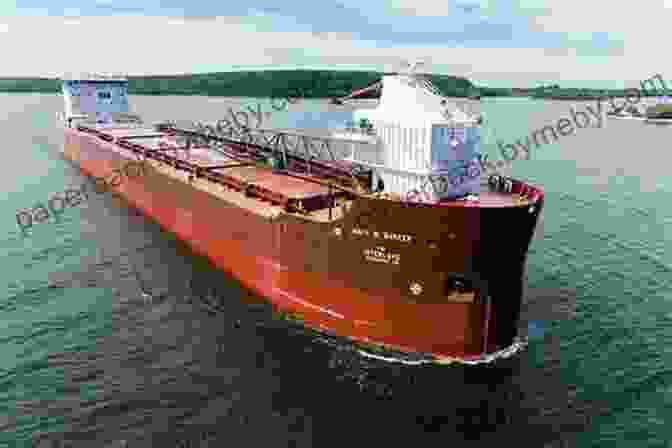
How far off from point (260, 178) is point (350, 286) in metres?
11.3

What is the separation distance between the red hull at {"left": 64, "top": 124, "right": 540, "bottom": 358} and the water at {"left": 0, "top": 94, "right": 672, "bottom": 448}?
87 cm

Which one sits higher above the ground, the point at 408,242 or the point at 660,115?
the point at 660,115

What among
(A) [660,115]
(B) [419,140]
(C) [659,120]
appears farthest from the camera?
(A) [660,115]

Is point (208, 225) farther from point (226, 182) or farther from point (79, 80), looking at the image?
point (79, 80)

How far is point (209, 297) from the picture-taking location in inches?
835

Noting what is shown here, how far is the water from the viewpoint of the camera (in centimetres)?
1346

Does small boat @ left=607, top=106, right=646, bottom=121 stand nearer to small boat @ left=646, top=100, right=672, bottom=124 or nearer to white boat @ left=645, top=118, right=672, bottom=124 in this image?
small boat @ left=646, top=100, right=672, bottom=124

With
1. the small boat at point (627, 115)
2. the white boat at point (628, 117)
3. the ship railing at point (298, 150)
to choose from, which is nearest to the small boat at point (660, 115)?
the small boat at point (627, 115)

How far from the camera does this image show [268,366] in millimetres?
16219

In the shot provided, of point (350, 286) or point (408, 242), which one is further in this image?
point (350, 286)

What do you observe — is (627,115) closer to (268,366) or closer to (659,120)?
(659,120)

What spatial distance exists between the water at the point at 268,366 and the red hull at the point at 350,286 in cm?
87

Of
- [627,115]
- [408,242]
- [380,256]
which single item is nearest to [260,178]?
[380,256]

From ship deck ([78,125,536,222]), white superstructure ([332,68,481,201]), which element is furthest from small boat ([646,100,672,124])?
white superstructure ([332,68,481,201])
